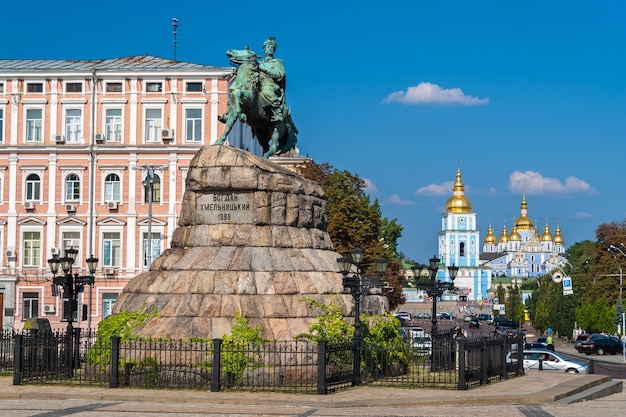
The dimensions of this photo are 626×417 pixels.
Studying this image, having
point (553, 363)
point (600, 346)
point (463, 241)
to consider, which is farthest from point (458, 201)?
point (553, 363)

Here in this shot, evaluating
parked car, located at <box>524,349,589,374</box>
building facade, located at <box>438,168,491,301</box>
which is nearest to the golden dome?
building facade, located at <box>438,168,491,301</box>

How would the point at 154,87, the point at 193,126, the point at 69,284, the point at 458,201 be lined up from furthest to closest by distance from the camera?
the point at 458,201 → the point at 193,126 → the point at 154,87 → the point at 69,284

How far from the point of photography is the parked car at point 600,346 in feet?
184

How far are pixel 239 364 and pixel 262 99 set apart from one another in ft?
26.2

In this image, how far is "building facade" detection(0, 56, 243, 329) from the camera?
2077 inches

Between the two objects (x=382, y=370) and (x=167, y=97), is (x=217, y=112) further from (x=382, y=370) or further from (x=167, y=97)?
(x=382, y=370)

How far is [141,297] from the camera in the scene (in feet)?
78.2

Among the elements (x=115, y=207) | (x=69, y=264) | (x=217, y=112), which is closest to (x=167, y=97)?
(x=217, y=112)

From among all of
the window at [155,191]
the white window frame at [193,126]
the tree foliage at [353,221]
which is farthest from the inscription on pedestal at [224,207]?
the white window frame at [193,126]

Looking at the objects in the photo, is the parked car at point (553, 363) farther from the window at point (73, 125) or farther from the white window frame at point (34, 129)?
the white window frame at point (34, 129)

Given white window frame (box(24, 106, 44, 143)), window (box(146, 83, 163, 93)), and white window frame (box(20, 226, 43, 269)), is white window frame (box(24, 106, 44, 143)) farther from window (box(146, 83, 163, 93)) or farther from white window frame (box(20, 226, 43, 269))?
window (box(146, 83, 163, 93))

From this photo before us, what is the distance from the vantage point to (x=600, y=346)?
184 ft

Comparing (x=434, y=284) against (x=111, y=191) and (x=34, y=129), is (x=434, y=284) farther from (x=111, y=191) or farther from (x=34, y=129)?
(x=34, y=129)

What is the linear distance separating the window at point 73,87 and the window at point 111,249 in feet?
24.6
